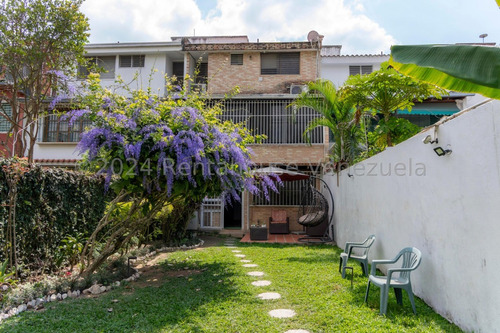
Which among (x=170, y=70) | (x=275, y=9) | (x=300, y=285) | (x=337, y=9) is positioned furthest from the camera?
(x=170, y=70)

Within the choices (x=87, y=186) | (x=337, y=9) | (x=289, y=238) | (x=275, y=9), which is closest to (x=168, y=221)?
(x=87, y=186)

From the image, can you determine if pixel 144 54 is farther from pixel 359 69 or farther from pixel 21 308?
pixel 21 308

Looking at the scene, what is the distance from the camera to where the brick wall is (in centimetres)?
1527

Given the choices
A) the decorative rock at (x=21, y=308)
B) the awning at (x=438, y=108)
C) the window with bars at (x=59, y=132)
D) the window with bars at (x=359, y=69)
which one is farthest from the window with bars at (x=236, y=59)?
the decorative rock at (x=21, y=308)

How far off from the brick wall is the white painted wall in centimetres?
993

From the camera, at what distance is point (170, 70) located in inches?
691

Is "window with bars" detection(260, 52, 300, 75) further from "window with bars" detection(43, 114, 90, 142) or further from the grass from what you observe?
the grass

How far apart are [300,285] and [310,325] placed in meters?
1.86

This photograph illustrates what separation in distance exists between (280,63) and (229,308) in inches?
512

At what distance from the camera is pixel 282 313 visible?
4.45m

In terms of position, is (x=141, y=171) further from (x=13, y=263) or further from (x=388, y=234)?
(x=388, y=234)

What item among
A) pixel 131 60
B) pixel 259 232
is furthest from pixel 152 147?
pixel 131 60

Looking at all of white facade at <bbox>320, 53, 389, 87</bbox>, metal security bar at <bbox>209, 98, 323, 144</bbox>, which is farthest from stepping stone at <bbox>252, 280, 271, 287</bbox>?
white facade at <bbox>320, 53, 389, 87</bbox>

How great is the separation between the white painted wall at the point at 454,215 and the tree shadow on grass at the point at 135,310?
2937 mm
